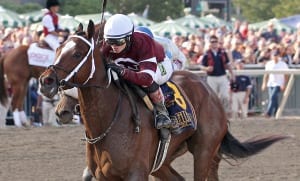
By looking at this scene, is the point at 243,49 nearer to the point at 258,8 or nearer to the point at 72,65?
the point at 72,65

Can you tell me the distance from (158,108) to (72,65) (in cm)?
111

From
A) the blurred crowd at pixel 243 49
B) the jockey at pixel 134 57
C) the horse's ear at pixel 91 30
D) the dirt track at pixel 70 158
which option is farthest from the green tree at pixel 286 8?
the horse's ear at pixel 91 30

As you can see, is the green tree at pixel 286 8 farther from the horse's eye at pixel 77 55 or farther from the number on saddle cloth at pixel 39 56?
the horse's eye at pixel 77 55

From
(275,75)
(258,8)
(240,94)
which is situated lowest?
(258,8)

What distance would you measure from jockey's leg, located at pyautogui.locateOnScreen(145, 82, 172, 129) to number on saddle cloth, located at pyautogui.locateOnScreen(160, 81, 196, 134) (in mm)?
274

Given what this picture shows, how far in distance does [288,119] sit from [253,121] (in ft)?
3.00

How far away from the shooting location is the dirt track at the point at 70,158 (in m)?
11.3

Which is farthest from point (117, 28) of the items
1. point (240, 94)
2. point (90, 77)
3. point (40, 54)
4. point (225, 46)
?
point (225, 46)

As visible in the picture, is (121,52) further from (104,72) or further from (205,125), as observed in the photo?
(205,125)

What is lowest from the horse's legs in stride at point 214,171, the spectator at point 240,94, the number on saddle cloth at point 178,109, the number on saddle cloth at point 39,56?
the spectator at point 240,94

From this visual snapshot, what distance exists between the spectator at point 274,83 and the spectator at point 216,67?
4.63 ft

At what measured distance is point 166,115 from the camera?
8.01 meters

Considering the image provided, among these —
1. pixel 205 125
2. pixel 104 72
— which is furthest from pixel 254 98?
pixel 104 72

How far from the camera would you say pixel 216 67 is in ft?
59.3
